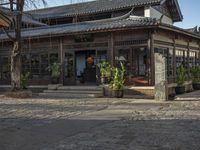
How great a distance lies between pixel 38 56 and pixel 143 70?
7747mm

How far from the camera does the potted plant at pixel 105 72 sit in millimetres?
21375

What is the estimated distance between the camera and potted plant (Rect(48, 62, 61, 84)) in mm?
23953

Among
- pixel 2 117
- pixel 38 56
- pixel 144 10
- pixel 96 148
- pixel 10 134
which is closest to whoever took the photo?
pixel 96 148

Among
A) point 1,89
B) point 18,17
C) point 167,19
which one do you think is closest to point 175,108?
point 18,17

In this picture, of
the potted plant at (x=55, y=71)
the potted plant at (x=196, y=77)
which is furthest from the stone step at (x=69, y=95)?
the potted plant at (x=196, y=77)

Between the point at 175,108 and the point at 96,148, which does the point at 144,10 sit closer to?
the point at 175,108

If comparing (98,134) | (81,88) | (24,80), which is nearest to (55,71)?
(24,80)

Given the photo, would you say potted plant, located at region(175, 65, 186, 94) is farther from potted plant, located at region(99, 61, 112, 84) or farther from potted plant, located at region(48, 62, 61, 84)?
potted plant, located at region(48, 62, 61, 84)

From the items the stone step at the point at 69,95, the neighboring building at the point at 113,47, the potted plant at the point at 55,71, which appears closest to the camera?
the stone step at the point at 69,95

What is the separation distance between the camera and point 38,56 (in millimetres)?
25469

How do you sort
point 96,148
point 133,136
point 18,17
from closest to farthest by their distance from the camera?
point 96,148, point 133,136, point 18,17

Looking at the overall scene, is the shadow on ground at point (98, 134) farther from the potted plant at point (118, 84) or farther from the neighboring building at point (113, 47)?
the neighboring building at point (113, 47)

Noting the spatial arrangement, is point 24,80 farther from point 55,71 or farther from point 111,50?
point 111,50

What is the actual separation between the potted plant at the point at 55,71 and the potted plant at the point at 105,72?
3.32 meters
